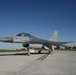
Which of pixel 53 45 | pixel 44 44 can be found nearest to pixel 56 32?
pixel 53 45

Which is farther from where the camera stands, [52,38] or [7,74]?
[52,38]

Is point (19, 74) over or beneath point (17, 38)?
beneath

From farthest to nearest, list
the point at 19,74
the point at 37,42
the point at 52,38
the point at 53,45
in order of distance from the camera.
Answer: the point at 52,38 < the point at 53,45 < the point at 37,42 < the point at 19,74

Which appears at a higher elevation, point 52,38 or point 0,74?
point 52,38

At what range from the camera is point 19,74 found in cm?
650

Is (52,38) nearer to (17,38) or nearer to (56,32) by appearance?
(56,32)

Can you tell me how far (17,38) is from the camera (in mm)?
22438

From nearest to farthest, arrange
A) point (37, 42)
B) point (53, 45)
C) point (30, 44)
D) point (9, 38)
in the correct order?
point (9, 38) → point (30, 44) → point (37, 42) → point (53, 45)

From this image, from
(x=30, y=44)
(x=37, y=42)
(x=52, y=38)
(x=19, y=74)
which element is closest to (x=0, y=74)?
(x=19, y=74)

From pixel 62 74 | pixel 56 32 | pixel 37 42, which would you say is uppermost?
pixel 56 32

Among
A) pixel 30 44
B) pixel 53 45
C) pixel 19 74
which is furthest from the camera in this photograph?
pixel 53 45

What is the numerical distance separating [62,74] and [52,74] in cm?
41

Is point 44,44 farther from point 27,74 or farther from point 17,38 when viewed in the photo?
point 27,74

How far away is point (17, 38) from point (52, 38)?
40.7 ft
